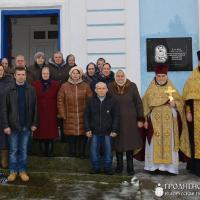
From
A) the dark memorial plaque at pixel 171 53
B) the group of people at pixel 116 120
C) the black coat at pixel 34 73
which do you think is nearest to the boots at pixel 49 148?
the group of people at pixel 116 120

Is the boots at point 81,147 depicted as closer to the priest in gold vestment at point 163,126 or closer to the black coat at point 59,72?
the priest in gold vestment at point 163,126

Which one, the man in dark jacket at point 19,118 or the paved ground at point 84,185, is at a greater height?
the man in dark jacket at point 19,118

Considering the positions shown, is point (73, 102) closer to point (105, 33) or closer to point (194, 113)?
point (194, 113)

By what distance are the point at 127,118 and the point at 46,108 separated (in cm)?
119

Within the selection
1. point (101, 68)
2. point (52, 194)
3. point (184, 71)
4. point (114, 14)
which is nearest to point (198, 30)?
point (184, 71)

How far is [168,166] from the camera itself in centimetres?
643

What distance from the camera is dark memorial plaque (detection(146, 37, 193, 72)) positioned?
872 centimetres

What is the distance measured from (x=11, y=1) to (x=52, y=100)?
3.60m

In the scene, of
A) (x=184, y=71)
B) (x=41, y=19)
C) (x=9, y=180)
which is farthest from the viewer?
(x=41, y=19)

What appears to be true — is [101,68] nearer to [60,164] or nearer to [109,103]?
[109,103]

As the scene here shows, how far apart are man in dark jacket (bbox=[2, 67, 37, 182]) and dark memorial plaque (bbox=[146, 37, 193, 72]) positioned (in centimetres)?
349

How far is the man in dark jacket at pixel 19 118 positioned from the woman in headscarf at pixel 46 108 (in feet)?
1.31

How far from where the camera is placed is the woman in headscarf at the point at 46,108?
6.42 meters

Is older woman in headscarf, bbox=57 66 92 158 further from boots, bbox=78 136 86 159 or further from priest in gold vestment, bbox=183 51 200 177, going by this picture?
priest in gold vestment, bbox=183 51 200 177
